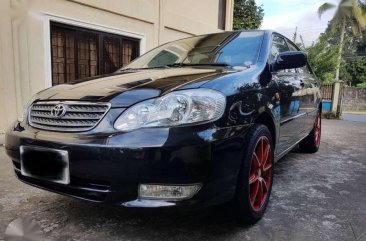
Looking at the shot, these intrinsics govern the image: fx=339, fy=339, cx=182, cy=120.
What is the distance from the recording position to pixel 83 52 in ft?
21.0

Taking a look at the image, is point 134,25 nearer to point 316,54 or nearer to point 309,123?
point 309,123

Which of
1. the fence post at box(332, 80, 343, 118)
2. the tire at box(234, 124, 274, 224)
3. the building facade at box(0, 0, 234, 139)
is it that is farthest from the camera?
the fence post at box(332, 80, 343, 118)

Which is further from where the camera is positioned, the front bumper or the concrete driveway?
the concrete driveway

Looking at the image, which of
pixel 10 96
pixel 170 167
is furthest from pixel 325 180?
pixel 10 96

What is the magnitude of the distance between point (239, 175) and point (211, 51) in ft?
4.28

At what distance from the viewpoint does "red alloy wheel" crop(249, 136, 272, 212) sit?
2.37 m

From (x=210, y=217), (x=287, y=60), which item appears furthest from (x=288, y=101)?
(x=210, y=217)

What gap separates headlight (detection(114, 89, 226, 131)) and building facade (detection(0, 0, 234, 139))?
295 cm

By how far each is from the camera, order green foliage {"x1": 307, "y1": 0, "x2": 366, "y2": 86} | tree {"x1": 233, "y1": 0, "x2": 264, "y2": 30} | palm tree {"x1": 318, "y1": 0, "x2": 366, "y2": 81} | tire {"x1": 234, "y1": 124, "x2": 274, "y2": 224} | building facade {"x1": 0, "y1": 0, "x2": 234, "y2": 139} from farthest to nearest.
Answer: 1. palm tree {"x1": 318, "y1": 0, "x2": 366, "y2": 81}
2. tree {"x1": 233, "y1": 0, "x2": 264, "y2": 30}
3. green foliage {"x1": 307, "y1": 0, "x2": 366, "y2": 86}
4. building facade {"x1": 0, "y1": 0, "x2": 234, "y2": 139}
5. tire {"x1": 234, "y1": 124, "x2": 274, "y2": 224}

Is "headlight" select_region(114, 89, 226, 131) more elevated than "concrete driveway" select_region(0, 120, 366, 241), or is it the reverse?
"headlight" select_region(114, 89, 226, 131)

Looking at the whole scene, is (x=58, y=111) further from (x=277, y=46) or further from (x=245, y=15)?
(x=245, y=15)

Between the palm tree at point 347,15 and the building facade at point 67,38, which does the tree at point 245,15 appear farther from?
the palm tree at point 347,15

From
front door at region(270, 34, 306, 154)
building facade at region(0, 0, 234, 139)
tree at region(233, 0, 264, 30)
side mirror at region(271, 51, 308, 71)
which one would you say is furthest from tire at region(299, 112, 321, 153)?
tree at region(233, 0, 264, 30)

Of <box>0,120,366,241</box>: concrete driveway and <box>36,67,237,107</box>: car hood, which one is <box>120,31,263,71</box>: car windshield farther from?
<box>0,120,366,241</box>: concrete driveway
